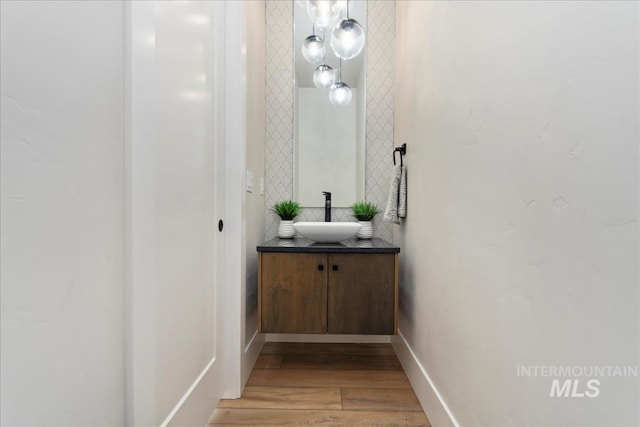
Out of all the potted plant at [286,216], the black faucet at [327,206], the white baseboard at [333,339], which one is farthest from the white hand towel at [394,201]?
the white baseboard at [333,339]

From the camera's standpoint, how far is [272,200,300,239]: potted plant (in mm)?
2229

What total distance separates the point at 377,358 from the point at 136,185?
5.97ft

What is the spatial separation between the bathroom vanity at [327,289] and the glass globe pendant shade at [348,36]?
105 cm

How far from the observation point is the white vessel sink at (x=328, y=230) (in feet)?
6.12

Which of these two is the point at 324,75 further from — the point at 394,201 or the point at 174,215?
the point at 174,215

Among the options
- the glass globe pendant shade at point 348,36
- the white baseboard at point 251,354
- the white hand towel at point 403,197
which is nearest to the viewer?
the glass globe pendant shade at point 348,36

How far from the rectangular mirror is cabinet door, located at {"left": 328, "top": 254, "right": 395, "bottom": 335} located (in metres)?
0.71

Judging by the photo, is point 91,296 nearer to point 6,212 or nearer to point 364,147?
point 6,212

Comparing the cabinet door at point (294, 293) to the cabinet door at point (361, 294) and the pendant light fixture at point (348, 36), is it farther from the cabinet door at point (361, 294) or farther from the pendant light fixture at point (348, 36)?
the pendant light fixture at point (348, 36)

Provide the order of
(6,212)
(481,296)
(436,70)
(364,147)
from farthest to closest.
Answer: (364,147), (436,70), (481,296), (6,212)

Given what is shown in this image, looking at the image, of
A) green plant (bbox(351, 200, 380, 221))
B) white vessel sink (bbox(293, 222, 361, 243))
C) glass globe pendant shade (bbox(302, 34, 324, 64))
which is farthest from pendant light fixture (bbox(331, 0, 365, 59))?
green plant (bbox(351, 200, 380, 221))

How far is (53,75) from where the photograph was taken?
693 mm

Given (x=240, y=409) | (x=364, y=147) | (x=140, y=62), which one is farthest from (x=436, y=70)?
(x=240, y=409)

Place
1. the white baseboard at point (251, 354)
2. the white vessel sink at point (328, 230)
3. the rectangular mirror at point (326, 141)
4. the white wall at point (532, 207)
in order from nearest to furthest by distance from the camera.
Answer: the white wall at point (532, 207) < the white baseboard at point (251, 354) < the white vessel sink at point (328, 230) < the rectangular mirror at point (326, 141)
